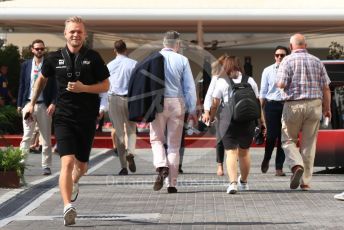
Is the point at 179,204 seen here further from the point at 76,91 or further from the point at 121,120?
the point at 121,120

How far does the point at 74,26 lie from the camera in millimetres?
10633

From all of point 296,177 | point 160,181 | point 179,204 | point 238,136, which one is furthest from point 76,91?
point 296,177

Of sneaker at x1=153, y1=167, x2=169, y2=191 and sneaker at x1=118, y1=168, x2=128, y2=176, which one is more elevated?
sneaker at x1=153, y1=167, x2=169, y2=191

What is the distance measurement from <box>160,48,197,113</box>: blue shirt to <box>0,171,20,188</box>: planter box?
203 centimetres

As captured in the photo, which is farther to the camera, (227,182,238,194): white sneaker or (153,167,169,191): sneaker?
(153,167,169,191): sneaker

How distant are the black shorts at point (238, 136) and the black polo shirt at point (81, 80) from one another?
3.26 m

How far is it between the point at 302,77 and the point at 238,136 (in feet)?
3.40

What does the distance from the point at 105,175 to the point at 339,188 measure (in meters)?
3.89

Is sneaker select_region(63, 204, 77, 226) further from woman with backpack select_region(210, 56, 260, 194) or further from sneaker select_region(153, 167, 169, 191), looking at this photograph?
woman with backpack select_region(210, 56, 260, 194)

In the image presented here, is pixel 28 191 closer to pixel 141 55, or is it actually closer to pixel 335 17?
pixel 335 17

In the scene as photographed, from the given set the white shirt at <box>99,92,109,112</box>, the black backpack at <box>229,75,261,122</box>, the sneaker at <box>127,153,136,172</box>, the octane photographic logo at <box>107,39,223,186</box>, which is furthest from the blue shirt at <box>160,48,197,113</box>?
the sneaker at <box>127,153,136,172</box>

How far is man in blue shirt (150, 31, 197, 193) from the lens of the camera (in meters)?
13.6

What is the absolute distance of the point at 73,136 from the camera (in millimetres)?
10578
